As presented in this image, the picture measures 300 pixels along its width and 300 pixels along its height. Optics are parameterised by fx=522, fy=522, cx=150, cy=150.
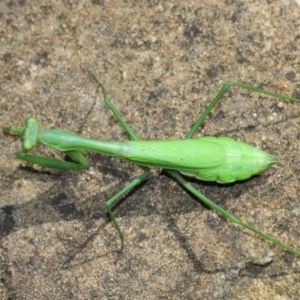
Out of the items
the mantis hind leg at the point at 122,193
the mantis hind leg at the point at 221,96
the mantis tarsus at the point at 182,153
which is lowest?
the mantis hind leg at the point at 122,193

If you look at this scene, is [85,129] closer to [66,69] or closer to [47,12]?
[66,69]

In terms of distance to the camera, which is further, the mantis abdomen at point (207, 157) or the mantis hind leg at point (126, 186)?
the mantis hind leg at point (126, 186)

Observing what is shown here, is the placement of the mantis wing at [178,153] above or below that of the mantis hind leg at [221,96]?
below

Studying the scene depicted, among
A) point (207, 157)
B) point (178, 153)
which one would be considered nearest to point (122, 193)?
point (178, 153)

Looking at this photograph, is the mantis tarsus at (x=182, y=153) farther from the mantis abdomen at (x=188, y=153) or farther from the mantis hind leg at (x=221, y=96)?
the mantis hind leg at (x=221, y=96)

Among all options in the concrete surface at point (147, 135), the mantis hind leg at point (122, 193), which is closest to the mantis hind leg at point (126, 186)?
the mantis hind leg at point (122, 193)

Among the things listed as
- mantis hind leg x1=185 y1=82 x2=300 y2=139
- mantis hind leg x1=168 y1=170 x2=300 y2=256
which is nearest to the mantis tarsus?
mantis hind leg x1=168 y1=170 x2=300 y2=256

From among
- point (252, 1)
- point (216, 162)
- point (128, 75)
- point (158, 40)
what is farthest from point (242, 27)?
point (216, 162)

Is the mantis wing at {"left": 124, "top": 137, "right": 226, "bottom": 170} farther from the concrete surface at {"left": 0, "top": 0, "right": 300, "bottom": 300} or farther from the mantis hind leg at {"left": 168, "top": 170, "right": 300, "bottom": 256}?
the concrete surface at {"left": 0, "top": 0, "right": 300, "bottom": 300}

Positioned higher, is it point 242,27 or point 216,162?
point 242,27

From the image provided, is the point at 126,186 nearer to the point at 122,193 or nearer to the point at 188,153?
the point at 122,193

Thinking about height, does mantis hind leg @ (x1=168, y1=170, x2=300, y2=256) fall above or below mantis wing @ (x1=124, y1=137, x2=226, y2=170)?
below
